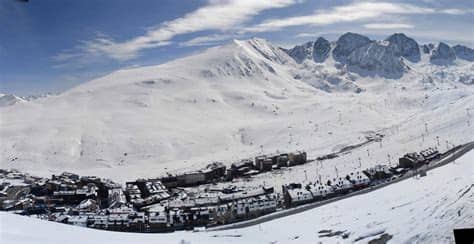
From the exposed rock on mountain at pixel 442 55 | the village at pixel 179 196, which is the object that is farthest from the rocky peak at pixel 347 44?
the village at pixel 179 196

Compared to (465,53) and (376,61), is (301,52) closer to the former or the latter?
(376,61)

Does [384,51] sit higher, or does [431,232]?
[384,51]

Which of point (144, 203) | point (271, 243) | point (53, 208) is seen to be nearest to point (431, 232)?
point (271, 243)

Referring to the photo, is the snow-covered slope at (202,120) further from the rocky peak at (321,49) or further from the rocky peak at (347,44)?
the rocky peak at (321,49)

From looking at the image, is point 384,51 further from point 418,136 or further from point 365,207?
point 365,207

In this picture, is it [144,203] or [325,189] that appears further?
[144,203]
